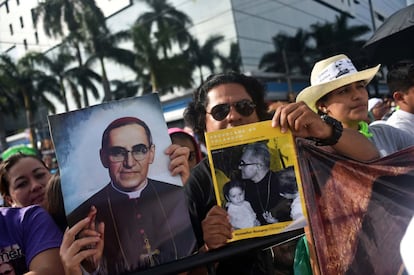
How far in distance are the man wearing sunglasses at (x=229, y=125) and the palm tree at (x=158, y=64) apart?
28.0 metres

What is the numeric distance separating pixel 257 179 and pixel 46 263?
2.62 ft

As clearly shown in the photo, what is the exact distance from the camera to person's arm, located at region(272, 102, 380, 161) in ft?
4.79

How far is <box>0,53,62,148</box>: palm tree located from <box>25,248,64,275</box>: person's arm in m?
34.0

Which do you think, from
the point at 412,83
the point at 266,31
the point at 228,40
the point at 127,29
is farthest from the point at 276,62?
the point at 412,83

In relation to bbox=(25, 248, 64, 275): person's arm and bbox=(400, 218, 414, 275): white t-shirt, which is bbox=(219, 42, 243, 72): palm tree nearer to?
bbox=(25, 248, 64, 275): person's arm

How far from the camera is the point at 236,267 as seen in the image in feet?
5.45

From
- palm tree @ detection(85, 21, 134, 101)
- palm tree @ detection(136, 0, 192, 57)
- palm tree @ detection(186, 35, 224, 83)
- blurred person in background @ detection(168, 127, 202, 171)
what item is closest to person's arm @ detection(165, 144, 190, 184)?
blurred person in background @ detection(168, 127, 202, 171)

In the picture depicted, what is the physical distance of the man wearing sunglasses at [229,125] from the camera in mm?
1484

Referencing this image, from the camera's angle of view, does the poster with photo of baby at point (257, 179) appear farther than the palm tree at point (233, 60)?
No

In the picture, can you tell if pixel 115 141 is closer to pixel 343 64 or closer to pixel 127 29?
pixel 343 64

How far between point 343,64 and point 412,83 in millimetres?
763

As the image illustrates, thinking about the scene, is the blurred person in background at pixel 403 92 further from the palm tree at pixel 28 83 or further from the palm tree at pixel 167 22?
the palm tree at pixel 28 83

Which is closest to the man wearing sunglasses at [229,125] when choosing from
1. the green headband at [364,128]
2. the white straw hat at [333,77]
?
the white straw hat at [333,77]

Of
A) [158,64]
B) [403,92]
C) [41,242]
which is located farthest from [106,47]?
[41,242]
